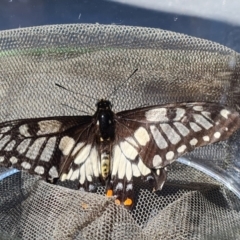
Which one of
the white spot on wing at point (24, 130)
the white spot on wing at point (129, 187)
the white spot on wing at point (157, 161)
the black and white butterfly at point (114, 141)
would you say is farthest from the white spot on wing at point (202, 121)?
the white spot on wing at point (24, 130)

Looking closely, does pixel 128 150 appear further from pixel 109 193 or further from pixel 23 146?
pixel 23 146

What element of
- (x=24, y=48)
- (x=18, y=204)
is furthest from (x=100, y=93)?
(x=18, y=204)

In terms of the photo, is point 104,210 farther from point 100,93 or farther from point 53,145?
point 100,93

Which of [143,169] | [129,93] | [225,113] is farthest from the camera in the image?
[129,93]

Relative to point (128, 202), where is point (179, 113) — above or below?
above

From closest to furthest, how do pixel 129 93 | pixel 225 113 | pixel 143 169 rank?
pixel 225 113, pixel 143 169, pixel 129 93

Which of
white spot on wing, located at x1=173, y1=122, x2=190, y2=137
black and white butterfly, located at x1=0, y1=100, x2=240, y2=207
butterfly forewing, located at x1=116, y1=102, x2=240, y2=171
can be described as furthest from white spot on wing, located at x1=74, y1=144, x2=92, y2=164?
white spot on wing, located at x1=173, y1=122, x2=190, y2=137

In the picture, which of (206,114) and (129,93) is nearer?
(206,114)

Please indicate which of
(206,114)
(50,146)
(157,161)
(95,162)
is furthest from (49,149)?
(206,114)

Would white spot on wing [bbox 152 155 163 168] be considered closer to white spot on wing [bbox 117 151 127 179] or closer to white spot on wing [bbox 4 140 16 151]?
white spot on wing [bbox 117 151 127 179]
